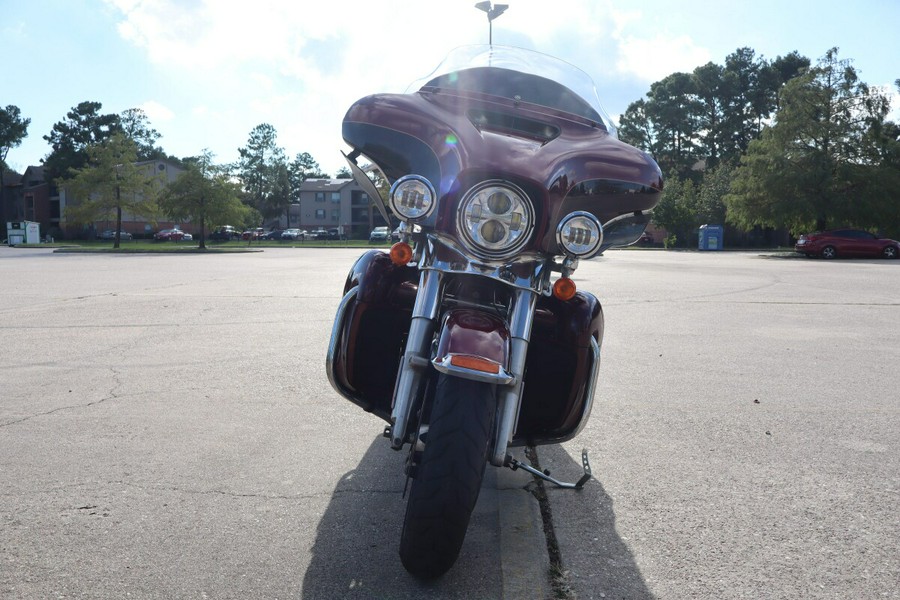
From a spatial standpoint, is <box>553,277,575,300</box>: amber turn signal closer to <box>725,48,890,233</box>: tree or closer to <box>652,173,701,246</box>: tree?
<box>725,48,890,233</box>: tree

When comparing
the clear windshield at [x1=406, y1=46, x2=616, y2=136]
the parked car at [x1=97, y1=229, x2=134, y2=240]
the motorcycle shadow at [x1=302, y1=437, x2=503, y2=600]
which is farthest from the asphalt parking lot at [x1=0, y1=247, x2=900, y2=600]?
the parked car at [x1=97, y1=229, x2=134, y2=240]

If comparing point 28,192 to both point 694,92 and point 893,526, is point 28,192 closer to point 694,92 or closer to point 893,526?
point 694,92

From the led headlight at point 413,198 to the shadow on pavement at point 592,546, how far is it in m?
1.42

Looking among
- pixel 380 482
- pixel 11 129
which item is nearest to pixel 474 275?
pixel 380 482

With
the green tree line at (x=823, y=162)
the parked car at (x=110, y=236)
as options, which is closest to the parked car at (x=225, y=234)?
the parked car at (x=110, y=236)

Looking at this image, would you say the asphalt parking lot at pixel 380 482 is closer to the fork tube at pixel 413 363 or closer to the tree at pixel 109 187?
the fork tube at pixel 413 363

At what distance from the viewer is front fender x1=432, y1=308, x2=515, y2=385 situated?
2.44 metres

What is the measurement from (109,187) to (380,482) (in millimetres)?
48973

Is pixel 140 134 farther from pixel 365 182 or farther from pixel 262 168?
pixel 365 182

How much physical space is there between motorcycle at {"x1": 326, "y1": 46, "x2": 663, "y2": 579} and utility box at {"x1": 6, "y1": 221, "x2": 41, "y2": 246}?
6265cm

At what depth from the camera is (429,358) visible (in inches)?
107

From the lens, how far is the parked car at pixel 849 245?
32750 millimetres

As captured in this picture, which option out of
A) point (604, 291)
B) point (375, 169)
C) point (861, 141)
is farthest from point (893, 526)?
point (861, 141)

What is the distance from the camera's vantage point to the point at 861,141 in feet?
127
